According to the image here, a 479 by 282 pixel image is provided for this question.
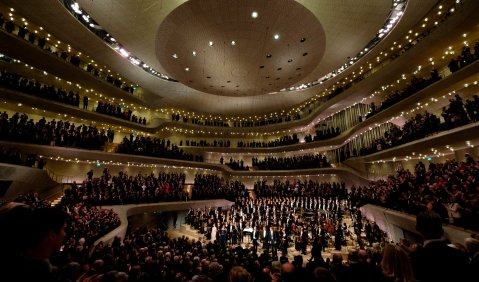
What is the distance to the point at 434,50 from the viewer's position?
43.4 feet

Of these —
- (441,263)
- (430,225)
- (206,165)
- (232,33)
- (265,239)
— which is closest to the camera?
(441,263)

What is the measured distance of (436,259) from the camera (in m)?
1.79

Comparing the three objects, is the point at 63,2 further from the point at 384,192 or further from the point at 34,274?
the point at 384,192

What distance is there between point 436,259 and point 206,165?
2327 cm

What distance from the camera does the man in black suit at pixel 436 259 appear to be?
5.68ft

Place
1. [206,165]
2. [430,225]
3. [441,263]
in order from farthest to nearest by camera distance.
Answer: [206,165] → [430,225] → [441,263]

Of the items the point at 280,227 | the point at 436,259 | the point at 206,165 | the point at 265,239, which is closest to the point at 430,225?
the point at 436,259

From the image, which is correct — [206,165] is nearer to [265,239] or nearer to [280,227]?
[280,227]

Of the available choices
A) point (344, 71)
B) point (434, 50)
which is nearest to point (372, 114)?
point (344, 71)

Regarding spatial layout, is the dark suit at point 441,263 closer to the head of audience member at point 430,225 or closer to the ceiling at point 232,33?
the head of audience member at point 430,225

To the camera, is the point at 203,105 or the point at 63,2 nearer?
the point at 63,2

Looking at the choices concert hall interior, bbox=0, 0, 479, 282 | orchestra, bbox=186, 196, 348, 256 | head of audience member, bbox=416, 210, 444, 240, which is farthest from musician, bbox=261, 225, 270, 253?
head of audience member, bbox=416, 210, 444, 240

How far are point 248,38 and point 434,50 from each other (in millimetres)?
10640

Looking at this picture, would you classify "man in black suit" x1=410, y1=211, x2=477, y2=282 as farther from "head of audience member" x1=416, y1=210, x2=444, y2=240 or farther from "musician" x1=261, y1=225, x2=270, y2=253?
"musician" x1=261, y1=225, x2=270, y2=253
